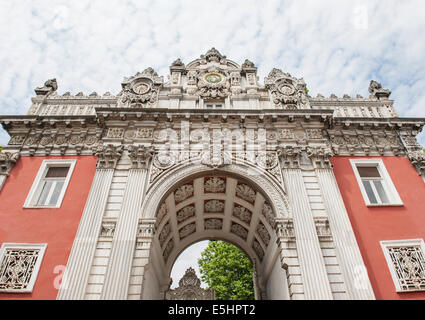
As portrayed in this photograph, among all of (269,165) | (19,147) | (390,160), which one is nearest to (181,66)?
(269,165)

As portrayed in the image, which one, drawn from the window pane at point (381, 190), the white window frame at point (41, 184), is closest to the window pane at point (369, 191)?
the window pane at point (381, 190)

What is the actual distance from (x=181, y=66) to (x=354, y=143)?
37.8 feet

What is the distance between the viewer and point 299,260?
35.5ft

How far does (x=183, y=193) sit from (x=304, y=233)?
6247mm

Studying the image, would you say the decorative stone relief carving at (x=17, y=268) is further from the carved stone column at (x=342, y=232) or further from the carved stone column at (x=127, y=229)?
the carved stone column at (x=342, y=232)

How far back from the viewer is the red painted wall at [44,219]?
35.2ft

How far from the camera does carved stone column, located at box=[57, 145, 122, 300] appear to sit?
1016 cm

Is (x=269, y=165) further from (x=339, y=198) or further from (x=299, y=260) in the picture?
(x=299, y=260)

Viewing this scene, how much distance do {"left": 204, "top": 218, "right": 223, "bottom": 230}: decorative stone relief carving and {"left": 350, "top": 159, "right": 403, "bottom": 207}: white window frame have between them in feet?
26.7

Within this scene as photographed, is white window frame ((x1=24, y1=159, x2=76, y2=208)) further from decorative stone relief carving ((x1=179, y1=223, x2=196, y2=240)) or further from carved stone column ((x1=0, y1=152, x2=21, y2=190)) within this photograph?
decorative stone relief carving ((x1=179, y1=223, x2=196, y2=240))

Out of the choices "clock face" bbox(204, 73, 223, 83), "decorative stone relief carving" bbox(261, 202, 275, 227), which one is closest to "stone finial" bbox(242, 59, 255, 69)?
"clock face" bbox(204, 73, 223, 83)

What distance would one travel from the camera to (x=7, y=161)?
1362cm

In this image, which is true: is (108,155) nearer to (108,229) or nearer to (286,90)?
(108,229)
